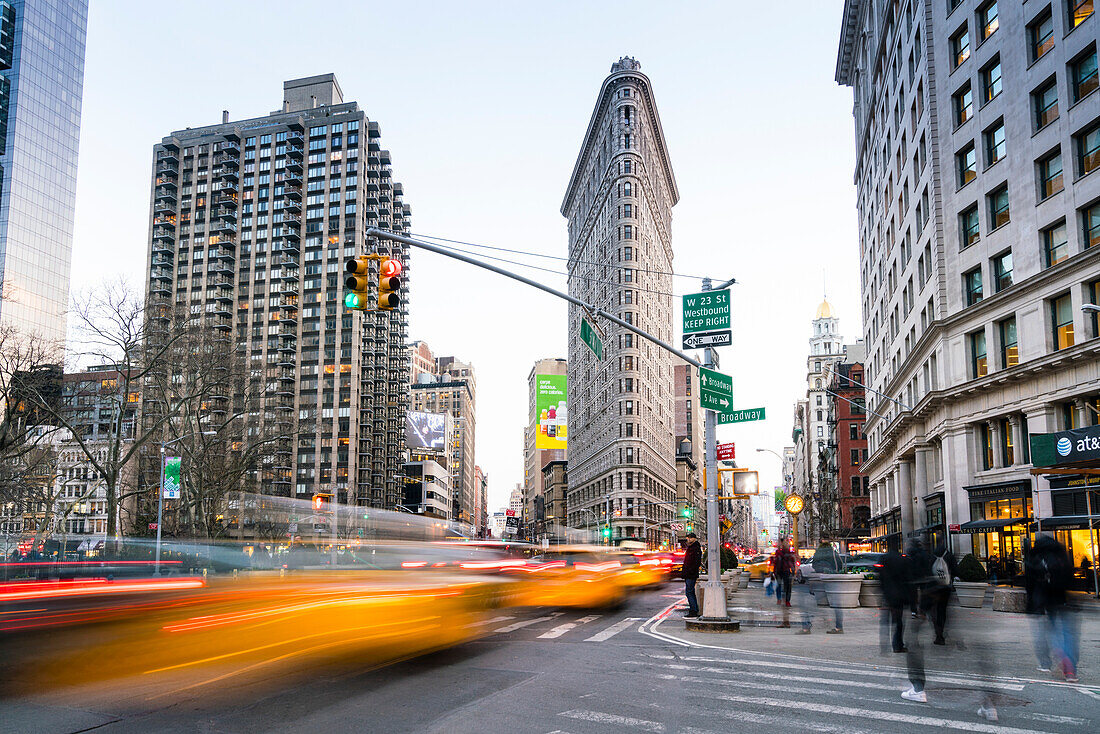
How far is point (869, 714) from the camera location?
29.0 ft

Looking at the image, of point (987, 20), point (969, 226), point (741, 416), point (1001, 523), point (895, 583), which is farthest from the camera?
point (969, 226)

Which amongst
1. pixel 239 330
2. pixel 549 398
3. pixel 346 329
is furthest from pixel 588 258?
pixel 239 330

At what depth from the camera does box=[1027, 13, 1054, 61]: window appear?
35.3m

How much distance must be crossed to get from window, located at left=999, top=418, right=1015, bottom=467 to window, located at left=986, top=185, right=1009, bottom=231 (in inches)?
350

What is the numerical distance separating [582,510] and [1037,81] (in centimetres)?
9569

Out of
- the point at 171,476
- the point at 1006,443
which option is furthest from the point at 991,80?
the point at 171,476

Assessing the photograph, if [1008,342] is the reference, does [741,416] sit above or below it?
below

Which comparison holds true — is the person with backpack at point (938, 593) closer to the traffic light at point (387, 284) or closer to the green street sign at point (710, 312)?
the green street sign at point (710, 312)

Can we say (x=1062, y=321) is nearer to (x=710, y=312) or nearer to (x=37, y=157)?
(x=710, y=312)

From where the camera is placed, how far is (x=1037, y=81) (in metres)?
35.5

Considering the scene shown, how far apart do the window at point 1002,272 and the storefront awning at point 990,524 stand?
33.0 ft

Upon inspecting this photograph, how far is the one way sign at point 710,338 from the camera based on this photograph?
18703mm

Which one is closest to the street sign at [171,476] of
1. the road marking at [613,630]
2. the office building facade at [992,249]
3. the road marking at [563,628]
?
the road marking at [563,628]

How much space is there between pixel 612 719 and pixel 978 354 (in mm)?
36505
